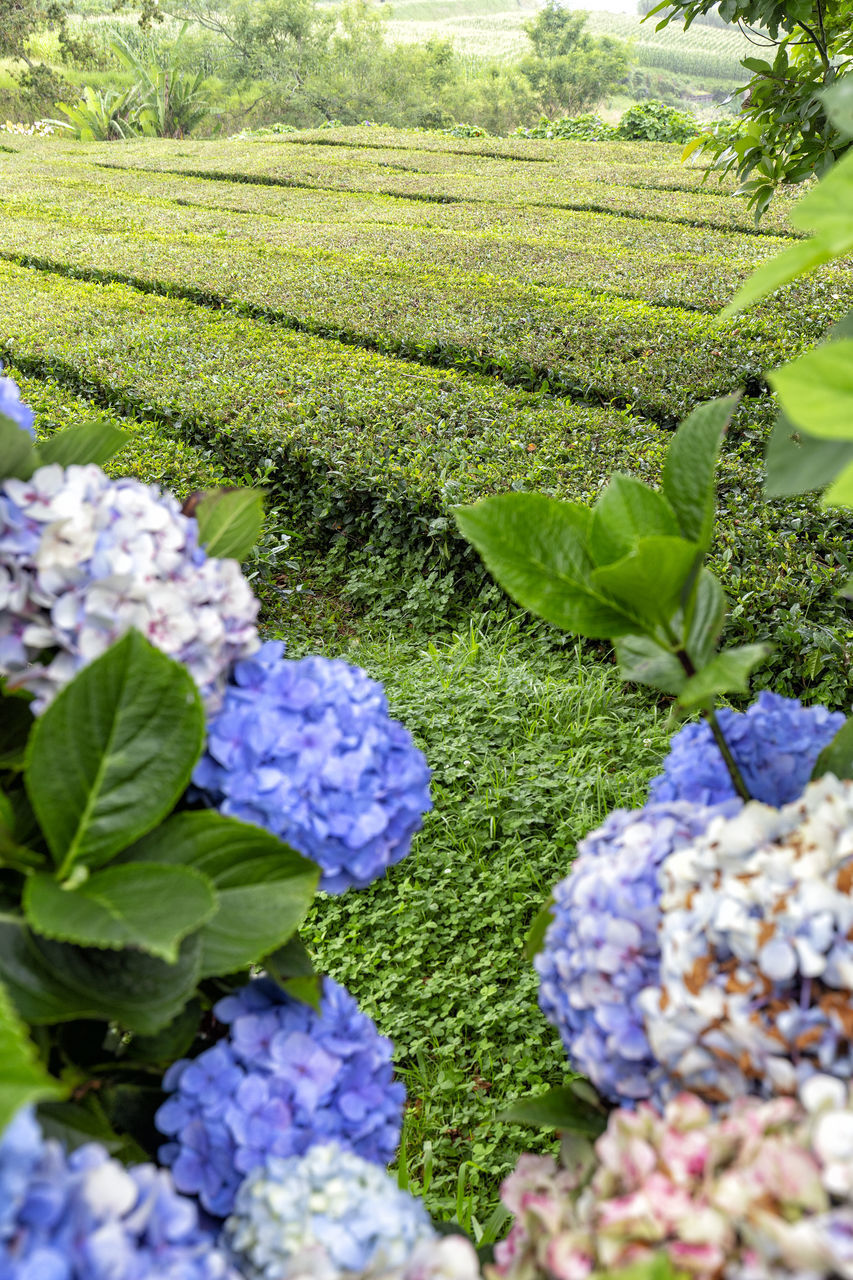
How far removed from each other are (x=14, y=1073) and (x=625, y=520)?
1.81 ft

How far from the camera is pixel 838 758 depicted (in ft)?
2.57

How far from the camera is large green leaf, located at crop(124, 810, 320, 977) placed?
0.64 metres

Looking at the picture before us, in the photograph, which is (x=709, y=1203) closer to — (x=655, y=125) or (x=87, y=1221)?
(x=87, y=1221)

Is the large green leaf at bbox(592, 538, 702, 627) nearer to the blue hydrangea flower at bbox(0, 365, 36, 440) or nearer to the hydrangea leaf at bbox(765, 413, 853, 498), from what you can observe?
the hydrangea leaf at bbox(765, 413, 853, 498)

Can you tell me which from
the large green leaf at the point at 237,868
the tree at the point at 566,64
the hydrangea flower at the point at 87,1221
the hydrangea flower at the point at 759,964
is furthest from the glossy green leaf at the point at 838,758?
the tree at the point at 566,64

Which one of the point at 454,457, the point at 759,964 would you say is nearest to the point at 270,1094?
the point at 759,964

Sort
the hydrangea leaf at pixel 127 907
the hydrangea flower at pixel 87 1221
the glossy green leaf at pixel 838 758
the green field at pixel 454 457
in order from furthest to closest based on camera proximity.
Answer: the green field at pixel 454 457 → the glossy green leaf at pixel 838 758 → the hydrangea leaf at pixel 127 907 → the hydrangea flower at pixel 87 1221

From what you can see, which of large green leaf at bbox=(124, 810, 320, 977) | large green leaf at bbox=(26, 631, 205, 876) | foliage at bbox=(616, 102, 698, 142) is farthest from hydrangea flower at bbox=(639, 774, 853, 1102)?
foliage at bbox=(616, 102, 698, 142)

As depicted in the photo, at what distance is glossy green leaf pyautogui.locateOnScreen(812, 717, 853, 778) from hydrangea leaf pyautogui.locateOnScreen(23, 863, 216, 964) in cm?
52

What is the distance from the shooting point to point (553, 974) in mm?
738

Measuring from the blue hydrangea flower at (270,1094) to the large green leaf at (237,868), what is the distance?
115 millimetres

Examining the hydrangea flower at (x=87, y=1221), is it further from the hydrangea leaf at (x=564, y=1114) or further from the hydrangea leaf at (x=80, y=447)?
the hydrangea leaf at (x=80, y=447)

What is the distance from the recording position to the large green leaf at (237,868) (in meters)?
0.64

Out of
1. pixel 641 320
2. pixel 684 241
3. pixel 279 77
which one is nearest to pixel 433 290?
pixel 641 320
